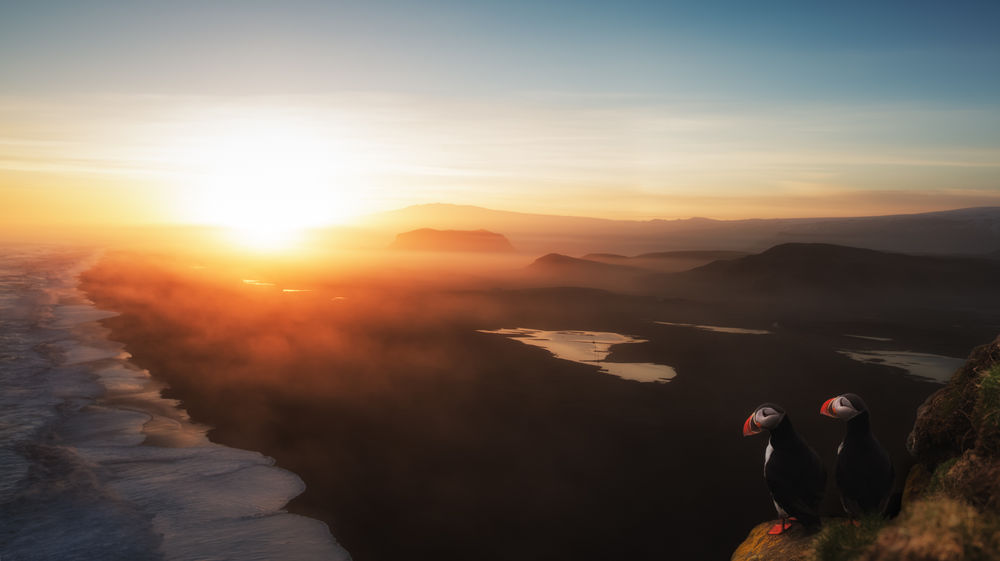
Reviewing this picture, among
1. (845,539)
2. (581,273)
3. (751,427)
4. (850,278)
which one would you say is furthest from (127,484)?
(581,273)

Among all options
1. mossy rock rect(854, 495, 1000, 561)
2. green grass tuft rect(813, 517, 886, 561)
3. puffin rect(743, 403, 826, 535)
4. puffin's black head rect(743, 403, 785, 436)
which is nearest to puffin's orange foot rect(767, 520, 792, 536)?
puffin rect(743, 403, 826, 535)

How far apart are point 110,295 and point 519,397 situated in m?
54.0

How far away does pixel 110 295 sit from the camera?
59.2 metres

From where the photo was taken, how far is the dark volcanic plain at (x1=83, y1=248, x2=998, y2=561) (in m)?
12.9

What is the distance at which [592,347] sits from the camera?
34.7 m

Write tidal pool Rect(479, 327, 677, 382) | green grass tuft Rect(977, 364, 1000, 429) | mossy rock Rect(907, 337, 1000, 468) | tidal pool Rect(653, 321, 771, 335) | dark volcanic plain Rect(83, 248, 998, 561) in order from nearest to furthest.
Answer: green grass tuft Rect(977, 364, 1000, 429)
mossy rock Rect(907, 337, 1000, 468)
dark volcanic plain Rect(83, 248, 998, 561)
tidal pool Rect(479, 327, 677, 382)
tidal pool Rect(653, 321, 771, 335)

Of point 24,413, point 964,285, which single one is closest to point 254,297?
point 24,413

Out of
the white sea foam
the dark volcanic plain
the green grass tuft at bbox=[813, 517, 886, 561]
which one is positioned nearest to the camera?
the green grass tuft at bbox=[813, 517, 886, 561]

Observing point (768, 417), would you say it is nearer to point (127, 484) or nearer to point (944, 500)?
point (944, 500)

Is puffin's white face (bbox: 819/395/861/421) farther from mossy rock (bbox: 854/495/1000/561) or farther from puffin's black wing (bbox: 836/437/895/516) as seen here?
mossy rock (bbox: 854/495/1000/561)

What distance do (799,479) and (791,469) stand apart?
0.54 ft

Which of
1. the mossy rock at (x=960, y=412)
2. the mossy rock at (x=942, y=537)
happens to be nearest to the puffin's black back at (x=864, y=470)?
the mossy rock at (x=960, y=412)

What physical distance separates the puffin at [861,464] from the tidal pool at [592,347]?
18.8 m

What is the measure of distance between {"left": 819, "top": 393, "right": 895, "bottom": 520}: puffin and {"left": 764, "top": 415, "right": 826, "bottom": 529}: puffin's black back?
0.35 m
